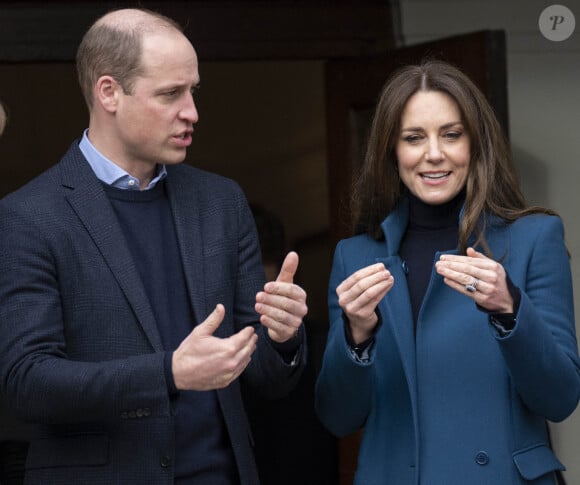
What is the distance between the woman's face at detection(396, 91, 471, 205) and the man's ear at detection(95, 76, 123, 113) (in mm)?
674

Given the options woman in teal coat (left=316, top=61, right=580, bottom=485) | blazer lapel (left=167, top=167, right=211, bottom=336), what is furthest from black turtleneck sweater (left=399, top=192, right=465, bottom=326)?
blazer lapel (left=167, top=167, right=211, bottom=336)

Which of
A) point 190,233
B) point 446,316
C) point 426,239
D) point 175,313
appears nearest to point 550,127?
point 426,239

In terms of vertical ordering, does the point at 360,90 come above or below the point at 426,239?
above

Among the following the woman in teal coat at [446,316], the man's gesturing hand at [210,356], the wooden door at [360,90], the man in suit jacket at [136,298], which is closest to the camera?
the man's gesturing hand at [210,356]

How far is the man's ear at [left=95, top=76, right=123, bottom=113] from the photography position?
289cm

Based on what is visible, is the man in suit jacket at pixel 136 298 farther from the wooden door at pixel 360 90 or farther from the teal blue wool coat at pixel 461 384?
the wooden door at pixel 360 90

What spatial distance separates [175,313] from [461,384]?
2.15ft

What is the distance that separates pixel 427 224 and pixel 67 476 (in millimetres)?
1016

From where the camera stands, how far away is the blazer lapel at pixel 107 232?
2.73m

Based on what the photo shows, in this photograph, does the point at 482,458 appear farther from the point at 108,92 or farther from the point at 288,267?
the point at 108,92

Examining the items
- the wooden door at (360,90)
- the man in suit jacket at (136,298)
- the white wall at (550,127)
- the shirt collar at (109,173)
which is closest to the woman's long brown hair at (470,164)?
the man in suit jacket at (136,298)

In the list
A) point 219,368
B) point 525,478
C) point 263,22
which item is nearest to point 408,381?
point 525,478

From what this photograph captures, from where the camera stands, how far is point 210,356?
2.49 m

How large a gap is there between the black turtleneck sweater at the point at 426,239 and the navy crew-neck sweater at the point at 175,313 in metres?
0.53
